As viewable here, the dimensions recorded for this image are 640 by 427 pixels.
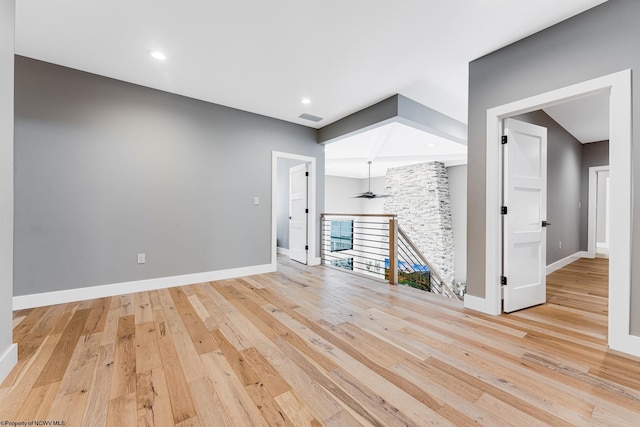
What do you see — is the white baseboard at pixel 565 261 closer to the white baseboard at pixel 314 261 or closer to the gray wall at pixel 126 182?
the white baseboard at pixel 314 261

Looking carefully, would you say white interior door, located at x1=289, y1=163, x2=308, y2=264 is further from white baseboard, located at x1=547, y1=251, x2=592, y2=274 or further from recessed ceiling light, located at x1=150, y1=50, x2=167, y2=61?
white baseboard, located at x1=547, y1=251, x2=592, y2=274

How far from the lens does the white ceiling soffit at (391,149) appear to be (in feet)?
17.4

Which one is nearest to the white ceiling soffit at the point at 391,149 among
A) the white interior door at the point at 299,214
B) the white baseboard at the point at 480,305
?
the white interior door at the point at 299,214

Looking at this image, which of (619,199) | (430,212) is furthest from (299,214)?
(430,212)

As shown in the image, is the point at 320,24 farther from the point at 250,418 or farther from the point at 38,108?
the point at 38,108

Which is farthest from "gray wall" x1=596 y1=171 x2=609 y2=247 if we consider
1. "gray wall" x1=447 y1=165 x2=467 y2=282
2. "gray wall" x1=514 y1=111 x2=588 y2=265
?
"gray wall" x1=447 y1=165 x2=467 y2=282

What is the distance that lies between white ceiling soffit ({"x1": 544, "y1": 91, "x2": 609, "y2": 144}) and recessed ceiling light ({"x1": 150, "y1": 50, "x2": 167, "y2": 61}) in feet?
15.7

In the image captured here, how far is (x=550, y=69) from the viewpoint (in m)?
2.13

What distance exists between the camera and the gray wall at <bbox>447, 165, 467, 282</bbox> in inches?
293

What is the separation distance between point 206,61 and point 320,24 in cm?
131

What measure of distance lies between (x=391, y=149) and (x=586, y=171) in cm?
406

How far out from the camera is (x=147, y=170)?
10.6 feet

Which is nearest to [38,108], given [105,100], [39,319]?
[105,100]

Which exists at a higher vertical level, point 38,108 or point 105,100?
point 105,100
